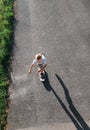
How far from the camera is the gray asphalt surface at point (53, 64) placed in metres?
12.7

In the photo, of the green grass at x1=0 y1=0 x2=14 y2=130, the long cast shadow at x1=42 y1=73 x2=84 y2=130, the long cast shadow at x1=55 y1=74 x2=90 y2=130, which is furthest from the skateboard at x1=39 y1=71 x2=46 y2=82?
the green grass at x1=0 y1=0 x2=14 y2=130

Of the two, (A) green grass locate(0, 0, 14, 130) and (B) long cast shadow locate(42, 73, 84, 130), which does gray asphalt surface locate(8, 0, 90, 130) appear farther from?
(A) green grass locate(0, 0, 14, 130)

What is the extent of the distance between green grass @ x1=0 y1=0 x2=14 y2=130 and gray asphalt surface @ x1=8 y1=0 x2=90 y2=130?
1.07 ft

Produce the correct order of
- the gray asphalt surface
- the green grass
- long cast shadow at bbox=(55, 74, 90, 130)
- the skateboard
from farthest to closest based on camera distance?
the skateboard → the green grass → the gray asphalt surface → long cast shadow at bbox=(55, 74, 90, 130)

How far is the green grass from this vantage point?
43.2 ft

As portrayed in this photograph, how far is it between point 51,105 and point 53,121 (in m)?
0.80

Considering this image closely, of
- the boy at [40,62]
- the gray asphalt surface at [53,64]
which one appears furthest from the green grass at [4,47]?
the boy at [40,62]

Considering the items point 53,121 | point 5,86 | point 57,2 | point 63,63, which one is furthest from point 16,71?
point 57,2

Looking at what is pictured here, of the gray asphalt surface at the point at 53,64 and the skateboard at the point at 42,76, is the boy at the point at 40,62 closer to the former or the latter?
the skateboard at the point at 42,76

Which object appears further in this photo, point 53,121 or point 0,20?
point 0,20

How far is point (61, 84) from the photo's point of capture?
1366 cm

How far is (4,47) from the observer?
15875 mm

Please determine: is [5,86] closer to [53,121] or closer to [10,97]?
[10,97]

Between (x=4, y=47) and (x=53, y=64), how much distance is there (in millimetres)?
2877
